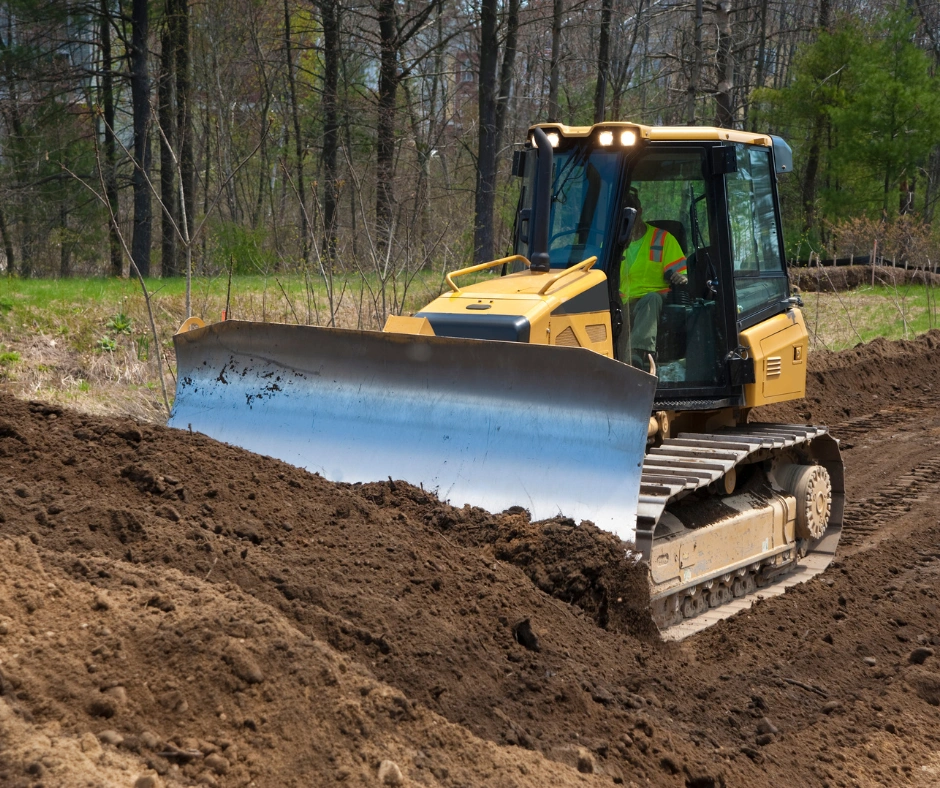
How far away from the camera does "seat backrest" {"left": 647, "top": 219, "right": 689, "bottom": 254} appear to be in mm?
5945

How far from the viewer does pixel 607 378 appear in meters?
4.83

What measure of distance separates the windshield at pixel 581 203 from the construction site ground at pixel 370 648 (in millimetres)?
1772

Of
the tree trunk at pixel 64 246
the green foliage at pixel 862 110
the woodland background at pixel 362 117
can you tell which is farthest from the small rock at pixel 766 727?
the green foliage at pixel 862 110

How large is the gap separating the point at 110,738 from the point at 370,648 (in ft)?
3.55

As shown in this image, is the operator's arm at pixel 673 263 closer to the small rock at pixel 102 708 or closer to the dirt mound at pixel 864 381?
the small rock at pixel 102 708

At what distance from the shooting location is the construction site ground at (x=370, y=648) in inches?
119

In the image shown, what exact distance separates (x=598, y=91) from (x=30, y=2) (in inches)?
539

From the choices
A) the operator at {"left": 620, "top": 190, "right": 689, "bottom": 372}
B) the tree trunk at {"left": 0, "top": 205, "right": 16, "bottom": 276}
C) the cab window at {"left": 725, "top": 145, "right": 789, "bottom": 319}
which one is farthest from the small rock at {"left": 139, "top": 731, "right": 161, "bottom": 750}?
the tree trunk at {"left": 0, "top": 205, "right": 16, "bottom": 276}

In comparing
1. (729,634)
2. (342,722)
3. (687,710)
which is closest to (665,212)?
(729,634)

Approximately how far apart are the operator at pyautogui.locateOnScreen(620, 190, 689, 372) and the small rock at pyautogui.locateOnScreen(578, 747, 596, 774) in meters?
2.91

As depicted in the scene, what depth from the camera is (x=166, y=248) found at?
20.9 meters

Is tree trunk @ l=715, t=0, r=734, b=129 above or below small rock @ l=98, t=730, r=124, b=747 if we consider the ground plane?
above

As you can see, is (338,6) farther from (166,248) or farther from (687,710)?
(687,710)

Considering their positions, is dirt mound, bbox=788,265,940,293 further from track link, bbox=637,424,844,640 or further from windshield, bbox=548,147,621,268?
windshield, bbox=548,147,621,268
